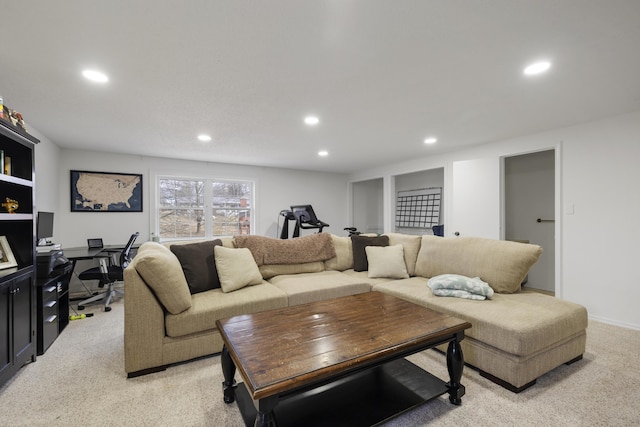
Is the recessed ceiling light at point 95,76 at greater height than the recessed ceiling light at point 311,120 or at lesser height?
lesser

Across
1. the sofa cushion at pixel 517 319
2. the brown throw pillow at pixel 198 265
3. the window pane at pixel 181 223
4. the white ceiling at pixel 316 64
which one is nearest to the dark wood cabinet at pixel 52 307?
the brown throw pillow at pixel 198 265

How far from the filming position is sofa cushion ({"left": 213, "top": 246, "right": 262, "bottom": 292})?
8.63 ft

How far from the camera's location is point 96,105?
2.67 meters

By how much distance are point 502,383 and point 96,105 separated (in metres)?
4.03

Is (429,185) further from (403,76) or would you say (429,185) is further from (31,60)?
(31,60)

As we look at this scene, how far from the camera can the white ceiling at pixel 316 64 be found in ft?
4.86

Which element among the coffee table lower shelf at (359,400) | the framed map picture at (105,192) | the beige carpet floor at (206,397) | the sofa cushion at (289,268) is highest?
the framed map picture at (105,192)

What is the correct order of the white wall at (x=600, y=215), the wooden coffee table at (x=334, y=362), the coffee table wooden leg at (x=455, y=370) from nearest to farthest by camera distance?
the wooden coffee table at (x=334, y=362), the coffee table wooden leg at (x=455, y=370), the white wall at (x=600, y=215)

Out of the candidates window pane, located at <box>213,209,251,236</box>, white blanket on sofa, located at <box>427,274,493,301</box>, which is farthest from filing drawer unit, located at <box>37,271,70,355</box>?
white blanket on sofa, located at <box>427,274,493,301</box>

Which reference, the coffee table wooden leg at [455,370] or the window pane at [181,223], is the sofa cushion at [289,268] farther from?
the window pane at [181,223]

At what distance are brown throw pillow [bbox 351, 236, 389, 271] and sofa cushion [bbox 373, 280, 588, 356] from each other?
1060mm

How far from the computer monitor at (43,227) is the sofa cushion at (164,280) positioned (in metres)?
2.11

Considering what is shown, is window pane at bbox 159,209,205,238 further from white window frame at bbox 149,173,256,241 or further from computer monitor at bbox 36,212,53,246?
Answer: computer monitor at bbox 36,212,53,246

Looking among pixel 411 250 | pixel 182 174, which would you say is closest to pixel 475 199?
pixel 411 250
